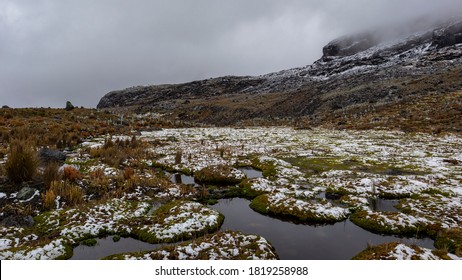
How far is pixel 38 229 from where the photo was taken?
1017cm

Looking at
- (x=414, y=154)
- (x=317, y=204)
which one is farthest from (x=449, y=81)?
(x=317, y=204)

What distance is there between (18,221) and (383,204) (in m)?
15.0

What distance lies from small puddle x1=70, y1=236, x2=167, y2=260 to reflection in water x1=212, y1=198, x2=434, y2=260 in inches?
118

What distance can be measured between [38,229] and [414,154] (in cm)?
2523

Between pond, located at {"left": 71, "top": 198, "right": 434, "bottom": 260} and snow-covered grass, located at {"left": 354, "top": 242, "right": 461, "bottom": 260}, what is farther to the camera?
pond, located at {"left": 71, "top": 198, "right": 434, "bottom": 260}

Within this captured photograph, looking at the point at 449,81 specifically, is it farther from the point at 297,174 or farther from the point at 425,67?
the point at 297,174

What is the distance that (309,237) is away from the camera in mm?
10234

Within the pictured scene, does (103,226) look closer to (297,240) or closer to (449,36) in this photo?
(297,240)

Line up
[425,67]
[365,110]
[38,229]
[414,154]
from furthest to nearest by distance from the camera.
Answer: [425,67]
[365,110]
[414,154]
[38,229]

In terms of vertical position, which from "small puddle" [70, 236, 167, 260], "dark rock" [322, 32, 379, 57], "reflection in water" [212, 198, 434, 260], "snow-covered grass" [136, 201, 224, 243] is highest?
"dark rock" [322, 32, 379, 57]

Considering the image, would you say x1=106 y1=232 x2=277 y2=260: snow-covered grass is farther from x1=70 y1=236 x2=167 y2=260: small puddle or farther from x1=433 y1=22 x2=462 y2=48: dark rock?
x1=433 y1=22 x2=462 y2=48: dark rock

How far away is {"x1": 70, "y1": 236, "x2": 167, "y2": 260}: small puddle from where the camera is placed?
9.03 meters

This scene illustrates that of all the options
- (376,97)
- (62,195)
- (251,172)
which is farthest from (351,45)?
(62,195)

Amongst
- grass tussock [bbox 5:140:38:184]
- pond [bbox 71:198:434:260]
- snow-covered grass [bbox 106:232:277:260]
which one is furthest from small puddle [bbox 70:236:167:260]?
grass tussock [bbox 5:140:38:184]
